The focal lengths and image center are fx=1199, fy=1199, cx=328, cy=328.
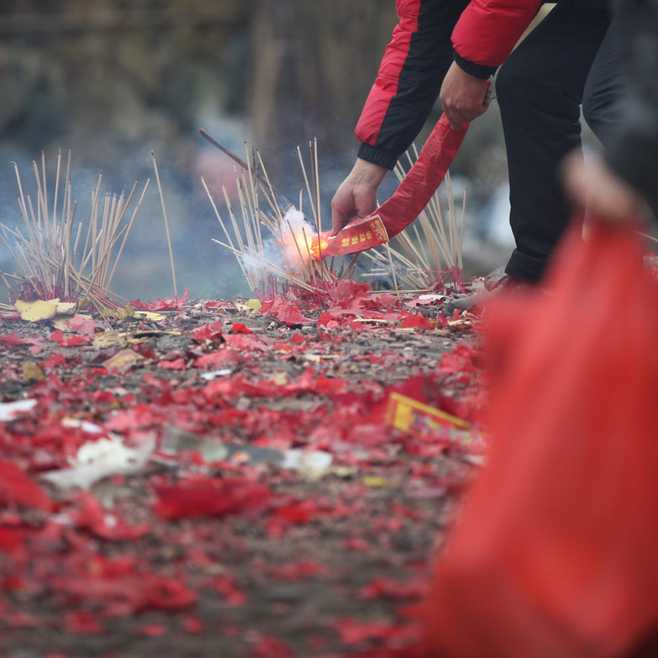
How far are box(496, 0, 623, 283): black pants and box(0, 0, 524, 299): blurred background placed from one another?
2031mm

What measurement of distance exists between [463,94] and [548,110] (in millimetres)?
239

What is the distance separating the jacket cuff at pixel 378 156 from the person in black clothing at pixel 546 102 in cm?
29

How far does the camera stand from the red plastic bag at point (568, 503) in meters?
1.22

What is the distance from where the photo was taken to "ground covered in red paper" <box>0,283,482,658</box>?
1.40m

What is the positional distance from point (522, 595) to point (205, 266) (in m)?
4.15

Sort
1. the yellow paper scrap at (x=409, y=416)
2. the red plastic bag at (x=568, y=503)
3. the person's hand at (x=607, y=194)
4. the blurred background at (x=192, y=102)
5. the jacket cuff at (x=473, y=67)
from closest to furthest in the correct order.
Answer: the red plastic bag at (x=568, y=503)
the person's hand at (x=607, y=194)
the yellow paper scrap at (x=409, y=416)
the jacket cuff at (x=473, y=67)
the blurred background at (x=192, y=102)

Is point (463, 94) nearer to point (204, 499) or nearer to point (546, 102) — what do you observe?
point (546, 102)

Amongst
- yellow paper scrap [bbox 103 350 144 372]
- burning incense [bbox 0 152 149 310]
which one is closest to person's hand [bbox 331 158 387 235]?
burning incense [bbox 0 152 149 310]

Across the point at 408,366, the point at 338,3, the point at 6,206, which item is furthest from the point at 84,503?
the point at 338,3

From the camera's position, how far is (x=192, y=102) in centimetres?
816

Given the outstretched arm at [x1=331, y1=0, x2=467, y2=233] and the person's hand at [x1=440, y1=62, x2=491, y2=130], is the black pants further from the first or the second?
the outstretched arm at [x1=331, y1=0, x2=467, y2=233]

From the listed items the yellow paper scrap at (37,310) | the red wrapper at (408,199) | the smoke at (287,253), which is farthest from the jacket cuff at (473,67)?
the yellow paper scrap at (37,310)

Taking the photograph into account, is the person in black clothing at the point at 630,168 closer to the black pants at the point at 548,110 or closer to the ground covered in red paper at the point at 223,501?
the ground covered in red paper at the point at 223,501

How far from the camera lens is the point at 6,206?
477 centimetres
